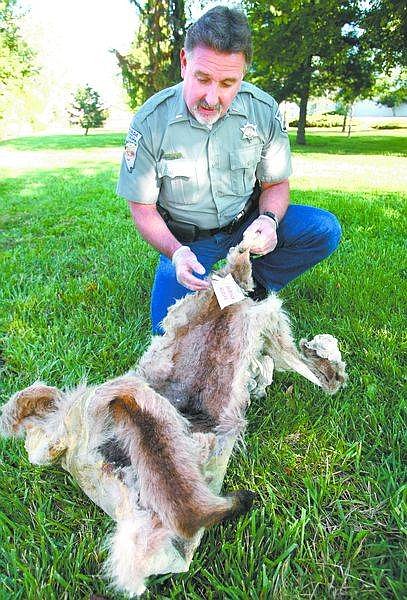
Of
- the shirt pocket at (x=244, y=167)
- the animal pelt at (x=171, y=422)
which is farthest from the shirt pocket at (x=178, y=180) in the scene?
the animal pelt at (x=171, y=422)

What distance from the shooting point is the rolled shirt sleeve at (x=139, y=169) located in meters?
2.62

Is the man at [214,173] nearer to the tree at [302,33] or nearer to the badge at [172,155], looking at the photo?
the badge at [172,155]

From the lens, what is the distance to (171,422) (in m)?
1.38

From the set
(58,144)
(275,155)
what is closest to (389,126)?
(58,144)

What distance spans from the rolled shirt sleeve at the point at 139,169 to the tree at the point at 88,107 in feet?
130

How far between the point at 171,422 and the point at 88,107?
4365 cm

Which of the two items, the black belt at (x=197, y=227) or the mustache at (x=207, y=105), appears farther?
the black belt at (x=197, y=227)

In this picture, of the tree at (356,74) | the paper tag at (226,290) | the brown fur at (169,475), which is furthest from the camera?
the tree at (356,74)

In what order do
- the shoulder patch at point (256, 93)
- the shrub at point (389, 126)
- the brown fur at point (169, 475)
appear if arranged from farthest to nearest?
the shrub at point (389, 126) < the shoulder patch at point (256, 93) < the brown fur at point (169, 475)

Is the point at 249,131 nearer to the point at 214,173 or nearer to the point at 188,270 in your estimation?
the point at 214,173

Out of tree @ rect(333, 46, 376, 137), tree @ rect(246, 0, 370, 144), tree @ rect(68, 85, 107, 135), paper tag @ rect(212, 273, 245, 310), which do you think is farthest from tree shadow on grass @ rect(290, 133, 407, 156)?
tree @ rect(68, 85, 107, 135)

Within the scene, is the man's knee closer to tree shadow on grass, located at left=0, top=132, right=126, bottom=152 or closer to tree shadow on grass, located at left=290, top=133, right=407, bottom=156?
tree shadow on grass, located at left=290, top=133, right=407, bottom=156

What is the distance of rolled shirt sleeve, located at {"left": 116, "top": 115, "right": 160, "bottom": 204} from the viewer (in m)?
2.62

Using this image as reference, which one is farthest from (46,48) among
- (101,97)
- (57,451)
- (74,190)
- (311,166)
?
(57,451)
